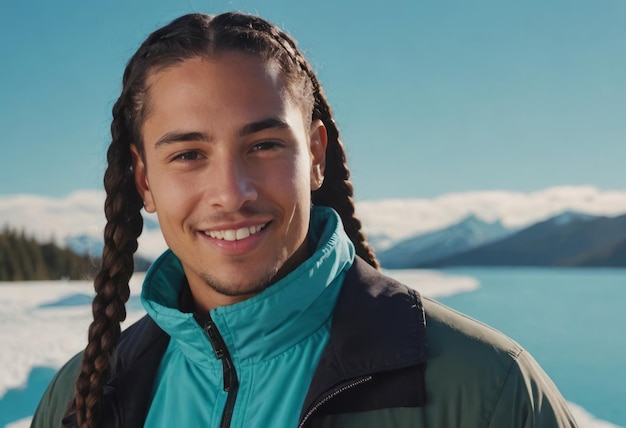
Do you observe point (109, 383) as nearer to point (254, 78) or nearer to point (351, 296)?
point (351, 296)

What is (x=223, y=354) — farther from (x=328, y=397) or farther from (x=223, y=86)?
(x=223, y=86)

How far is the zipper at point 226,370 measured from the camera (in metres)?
1.97

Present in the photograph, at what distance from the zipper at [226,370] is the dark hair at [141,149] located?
541mm

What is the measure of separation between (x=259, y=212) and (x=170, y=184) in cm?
32

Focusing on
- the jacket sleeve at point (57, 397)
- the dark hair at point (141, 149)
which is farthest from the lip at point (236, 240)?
the jacket sleeve at point (57, 397)

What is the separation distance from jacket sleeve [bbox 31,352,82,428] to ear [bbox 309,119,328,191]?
1.17m

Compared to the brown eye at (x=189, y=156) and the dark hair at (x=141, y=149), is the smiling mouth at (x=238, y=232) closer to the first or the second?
Answer: the brown eye at (x=189, y=156)

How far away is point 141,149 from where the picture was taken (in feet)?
7.53

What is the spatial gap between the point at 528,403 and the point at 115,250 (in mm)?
1567

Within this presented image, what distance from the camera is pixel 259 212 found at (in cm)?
197

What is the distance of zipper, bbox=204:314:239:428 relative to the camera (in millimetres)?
1970

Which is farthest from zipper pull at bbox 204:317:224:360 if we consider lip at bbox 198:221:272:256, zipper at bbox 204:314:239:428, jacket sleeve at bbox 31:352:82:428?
jacket sleeve at bbox 31:352:82:428

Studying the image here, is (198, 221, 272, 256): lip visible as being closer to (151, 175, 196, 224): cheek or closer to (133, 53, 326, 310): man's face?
(133, 53, 326, 310): man's face

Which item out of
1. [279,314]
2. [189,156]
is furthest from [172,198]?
[279,314]
